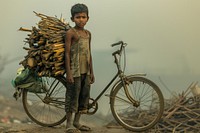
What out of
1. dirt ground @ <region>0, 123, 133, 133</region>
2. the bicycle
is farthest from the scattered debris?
dirt ground @ <region>0, 123, 133, 133</region>

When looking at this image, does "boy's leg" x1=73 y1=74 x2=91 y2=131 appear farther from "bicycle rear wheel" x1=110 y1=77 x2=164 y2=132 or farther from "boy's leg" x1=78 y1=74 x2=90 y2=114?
"bicycle rear wheel" x1=110 y1=77 x2=164 y2=132

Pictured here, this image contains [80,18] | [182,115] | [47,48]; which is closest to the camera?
[80,18]

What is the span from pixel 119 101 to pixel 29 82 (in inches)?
51.0

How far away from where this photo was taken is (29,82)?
471cm

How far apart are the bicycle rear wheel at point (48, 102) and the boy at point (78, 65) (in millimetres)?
337

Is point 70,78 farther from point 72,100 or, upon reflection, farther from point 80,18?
point 80,18

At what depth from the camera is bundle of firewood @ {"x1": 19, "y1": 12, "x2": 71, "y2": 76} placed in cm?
424

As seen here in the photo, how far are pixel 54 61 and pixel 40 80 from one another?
63 cm

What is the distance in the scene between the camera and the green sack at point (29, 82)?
185 inches

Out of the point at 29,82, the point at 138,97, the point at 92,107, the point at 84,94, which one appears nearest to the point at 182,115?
the point at 138,97

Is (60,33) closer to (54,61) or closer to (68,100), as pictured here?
(54,61)

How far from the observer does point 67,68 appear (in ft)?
13.6

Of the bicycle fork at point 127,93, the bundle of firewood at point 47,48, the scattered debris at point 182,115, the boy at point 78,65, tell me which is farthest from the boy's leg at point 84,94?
the scattered debris at point 182,115

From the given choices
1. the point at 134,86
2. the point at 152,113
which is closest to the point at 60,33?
the point at 134,86
